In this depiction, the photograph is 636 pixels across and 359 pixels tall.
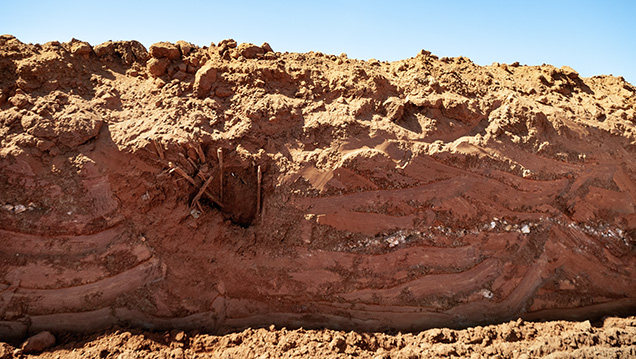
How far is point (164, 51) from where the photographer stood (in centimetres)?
455

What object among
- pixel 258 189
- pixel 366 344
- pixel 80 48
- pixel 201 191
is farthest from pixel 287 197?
pixel 80 48

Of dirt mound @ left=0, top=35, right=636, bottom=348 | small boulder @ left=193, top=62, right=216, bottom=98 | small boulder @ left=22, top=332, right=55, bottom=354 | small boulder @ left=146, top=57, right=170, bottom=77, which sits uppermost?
small boulder @ left=146, top=57, right=170, bottom=77

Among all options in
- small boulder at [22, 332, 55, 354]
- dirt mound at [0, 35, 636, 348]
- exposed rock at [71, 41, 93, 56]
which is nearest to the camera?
small boulder at [22, 332, 55, 354]

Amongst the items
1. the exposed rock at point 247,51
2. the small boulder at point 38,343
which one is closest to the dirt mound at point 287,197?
the exposed rock at point 247,51

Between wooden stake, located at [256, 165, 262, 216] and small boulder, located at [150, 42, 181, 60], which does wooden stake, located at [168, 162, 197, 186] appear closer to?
wooden stake, located at [256, 165, 262, 216]

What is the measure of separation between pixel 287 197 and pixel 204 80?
170cm

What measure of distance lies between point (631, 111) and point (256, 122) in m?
4.82

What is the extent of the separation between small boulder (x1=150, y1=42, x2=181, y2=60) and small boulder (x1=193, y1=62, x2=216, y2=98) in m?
0.39

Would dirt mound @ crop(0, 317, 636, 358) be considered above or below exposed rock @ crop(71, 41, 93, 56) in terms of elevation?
below

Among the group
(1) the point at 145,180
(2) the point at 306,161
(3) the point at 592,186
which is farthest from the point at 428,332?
(1) the point at 145,180

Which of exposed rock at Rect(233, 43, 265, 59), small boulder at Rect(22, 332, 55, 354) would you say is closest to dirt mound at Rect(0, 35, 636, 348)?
exposed rock at Rect(233, 43, 265, 59)

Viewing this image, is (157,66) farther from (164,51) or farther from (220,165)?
(220,165)

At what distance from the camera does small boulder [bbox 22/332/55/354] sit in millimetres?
3445

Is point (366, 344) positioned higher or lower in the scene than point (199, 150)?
lower
